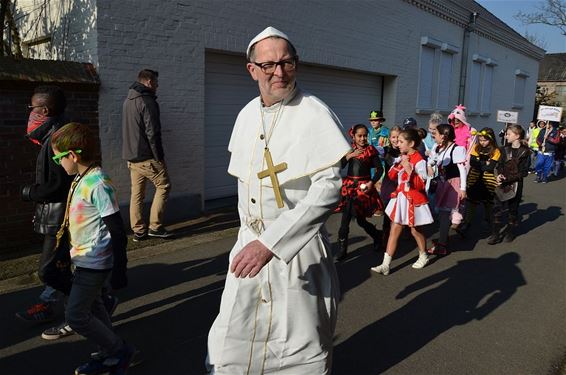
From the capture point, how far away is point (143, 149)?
6.04 meters

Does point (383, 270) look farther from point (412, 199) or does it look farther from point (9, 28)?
point (9, 28)

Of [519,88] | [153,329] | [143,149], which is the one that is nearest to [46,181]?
[153,329]

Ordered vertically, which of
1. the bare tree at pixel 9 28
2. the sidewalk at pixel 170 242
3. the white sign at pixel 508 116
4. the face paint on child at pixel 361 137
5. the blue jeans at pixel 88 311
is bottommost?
the sidewalk at pixel 170 242

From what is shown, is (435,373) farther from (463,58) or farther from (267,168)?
(463,58)

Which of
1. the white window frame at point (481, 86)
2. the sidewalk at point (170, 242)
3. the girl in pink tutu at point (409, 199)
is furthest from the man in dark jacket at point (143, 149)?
the white window frame at point (481, 86)

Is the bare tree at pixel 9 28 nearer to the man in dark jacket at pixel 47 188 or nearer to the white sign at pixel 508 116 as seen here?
the man in dark jacket at pixel 47 188

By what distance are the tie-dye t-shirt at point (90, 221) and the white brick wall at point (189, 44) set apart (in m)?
3.54

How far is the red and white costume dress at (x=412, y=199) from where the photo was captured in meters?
5.22

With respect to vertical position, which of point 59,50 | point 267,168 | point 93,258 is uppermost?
point 59,50

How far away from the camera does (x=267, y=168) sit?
2.21m

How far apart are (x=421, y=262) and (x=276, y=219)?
12.3 ft

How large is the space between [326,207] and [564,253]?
229 inches

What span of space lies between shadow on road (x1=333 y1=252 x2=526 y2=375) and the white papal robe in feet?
3.52

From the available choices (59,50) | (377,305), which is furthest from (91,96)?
(377,305)
